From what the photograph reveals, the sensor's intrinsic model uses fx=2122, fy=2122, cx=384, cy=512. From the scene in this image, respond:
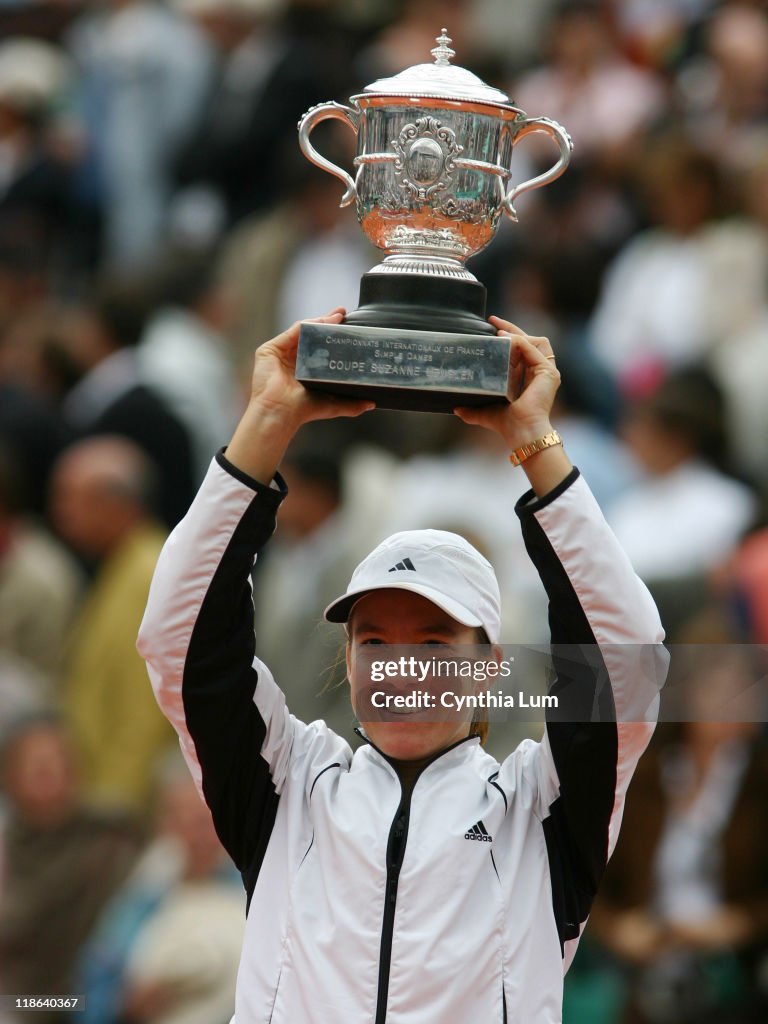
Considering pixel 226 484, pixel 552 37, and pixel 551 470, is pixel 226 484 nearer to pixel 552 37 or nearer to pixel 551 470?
pixel 551 470

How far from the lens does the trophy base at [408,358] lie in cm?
321

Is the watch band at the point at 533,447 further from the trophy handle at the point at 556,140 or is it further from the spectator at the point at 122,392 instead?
the spectator at the point at 122,392

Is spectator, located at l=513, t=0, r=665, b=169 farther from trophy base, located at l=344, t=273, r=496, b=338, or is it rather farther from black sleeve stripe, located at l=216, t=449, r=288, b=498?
black sleeve stripe, located at l=216, t=449, r=288, b=498

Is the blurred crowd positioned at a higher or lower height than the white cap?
higher

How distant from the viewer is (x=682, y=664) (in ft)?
16.8

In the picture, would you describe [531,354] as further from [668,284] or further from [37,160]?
[37,160]

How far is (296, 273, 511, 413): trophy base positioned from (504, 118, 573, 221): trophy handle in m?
0.26

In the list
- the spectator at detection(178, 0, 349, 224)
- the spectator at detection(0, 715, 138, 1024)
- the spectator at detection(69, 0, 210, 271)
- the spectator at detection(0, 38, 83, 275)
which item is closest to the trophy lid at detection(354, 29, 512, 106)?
the spectator at detection(0, 715, 138, 1024)

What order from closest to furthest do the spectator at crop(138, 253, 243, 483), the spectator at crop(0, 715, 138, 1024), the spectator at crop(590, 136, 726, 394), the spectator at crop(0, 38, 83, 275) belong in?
the spectator at crop(0, 715, 138, 1024)
the spectator at crop(590, 136, 726, 394)
the spectator at crop(138, 253, 243, 483)
the spectator at crop(0, 38, 83, 275)

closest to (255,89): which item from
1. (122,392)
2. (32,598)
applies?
(122,392)

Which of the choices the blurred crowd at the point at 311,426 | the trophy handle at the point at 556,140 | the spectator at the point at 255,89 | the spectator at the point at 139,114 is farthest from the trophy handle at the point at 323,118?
the spectator at the point at 139,114

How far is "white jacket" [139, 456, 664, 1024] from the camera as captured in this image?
9.82ft

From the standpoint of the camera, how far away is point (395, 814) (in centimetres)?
309

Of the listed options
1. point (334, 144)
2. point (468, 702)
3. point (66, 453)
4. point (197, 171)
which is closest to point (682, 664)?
point (468, 702)
